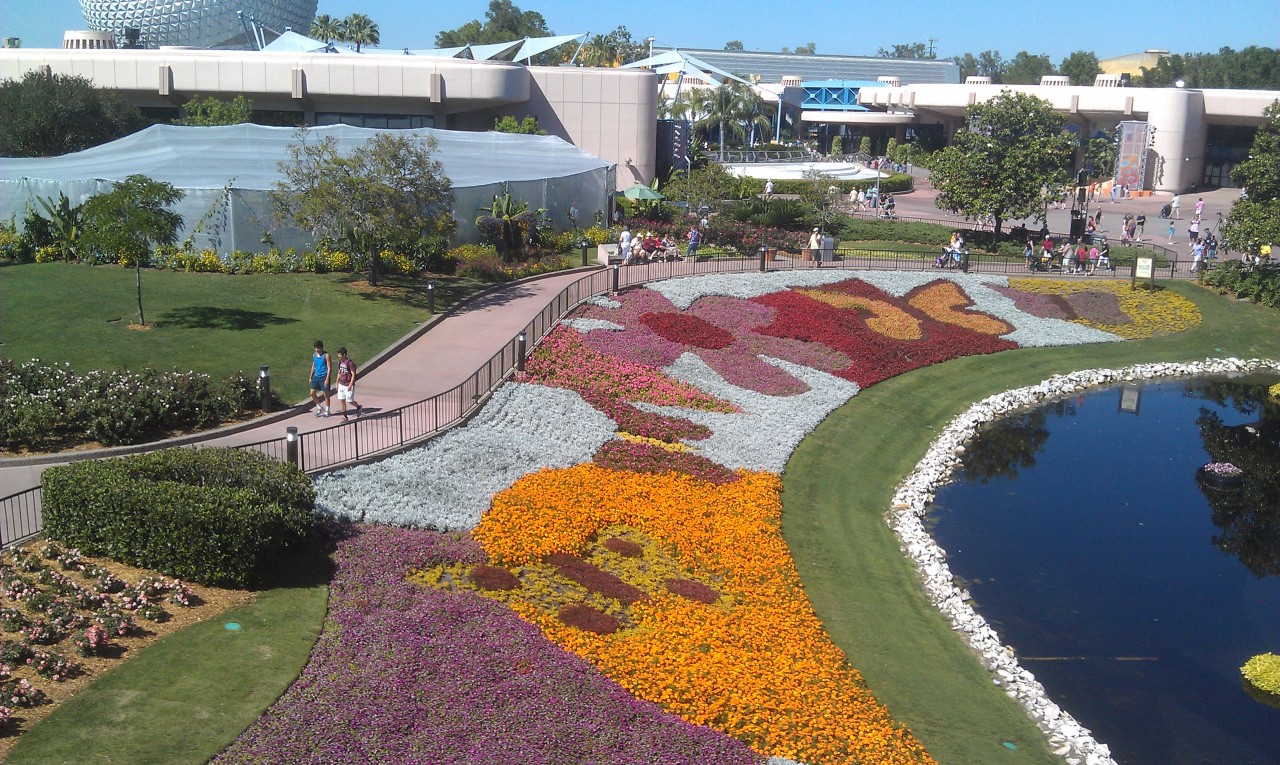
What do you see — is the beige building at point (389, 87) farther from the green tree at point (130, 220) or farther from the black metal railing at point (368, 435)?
the black metal railing at point (368, 435)

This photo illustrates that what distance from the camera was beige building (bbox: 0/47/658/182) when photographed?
181 ft

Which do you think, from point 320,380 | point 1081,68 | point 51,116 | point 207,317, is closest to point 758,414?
point 320,380

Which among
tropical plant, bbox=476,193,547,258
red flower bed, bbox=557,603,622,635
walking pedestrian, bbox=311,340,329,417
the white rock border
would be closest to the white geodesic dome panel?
tropical plant, bbox=476,193,547,258

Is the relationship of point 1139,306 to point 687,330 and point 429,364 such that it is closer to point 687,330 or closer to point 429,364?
point 687,330

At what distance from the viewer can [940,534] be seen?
22.5m

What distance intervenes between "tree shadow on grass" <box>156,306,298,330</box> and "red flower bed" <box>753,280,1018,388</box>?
45.8 feet

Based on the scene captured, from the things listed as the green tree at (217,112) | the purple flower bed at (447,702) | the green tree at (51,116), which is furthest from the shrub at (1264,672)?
the green tree at (51,116)

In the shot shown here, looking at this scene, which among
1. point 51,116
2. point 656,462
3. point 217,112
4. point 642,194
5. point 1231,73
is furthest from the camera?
point 1231,73

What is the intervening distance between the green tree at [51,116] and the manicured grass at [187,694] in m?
42.8

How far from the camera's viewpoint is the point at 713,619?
1666 cm

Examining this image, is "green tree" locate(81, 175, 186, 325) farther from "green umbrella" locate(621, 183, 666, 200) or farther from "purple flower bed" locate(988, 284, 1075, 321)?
"purple flower bed" locate(988, 284, 1075, 321)

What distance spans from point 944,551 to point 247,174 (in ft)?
82.2

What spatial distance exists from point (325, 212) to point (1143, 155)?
54200 mm

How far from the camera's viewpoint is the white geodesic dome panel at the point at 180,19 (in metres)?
66.9
